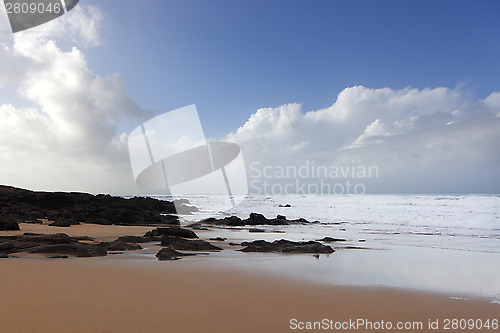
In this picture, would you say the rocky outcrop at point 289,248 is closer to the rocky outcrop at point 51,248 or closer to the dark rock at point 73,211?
the rocky outcrop at point 51,248

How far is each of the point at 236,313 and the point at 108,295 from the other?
4.60 feet

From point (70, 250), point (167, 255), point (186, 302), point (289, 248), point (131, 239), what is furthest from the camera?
point (131, 239)

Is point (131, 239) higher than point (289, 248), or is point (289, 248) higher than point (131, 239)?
point (131, 239)

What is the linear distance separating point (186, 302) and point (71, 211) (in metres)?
15.6

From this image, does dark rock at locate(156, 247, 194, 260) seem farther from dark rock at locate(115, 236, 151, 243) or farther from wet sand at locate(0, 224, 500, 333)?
dark rock at locate(115, 236, 151, 243)

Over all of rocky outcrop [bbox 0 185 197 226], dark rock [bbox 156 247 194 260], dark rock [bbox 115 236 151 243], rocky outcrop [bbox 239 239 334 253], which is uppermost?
rocky outcrop [bbox 0 185 197 226]

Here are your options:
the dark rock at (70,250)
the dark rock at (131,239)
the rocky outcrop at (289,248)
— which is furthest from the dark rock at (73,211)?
the rocky outcrop at (289,248)

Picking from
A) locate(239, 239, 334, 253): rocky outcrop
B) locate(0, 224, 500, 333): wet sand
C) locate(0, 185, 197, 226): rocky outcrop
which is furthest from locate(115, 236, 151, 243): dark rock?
locate(0, 185, 197, 226): rocky outcrop

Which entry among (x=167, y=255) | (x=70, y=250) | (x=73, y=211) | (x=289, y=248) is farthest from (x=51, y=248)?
(x=73, y=211)

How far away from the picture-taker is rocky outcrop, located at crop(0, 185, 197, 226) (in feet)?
47.2

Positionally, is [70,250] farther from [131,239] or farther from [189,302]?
[189,302]

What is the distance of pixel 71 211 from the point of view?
54.6ft

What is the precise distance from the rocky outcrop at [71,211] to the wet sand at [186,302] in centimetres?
761

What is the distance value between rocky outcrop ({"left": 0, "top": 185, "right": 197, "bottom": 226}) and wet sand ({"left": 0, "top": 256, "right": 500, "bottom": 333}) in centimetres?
761
